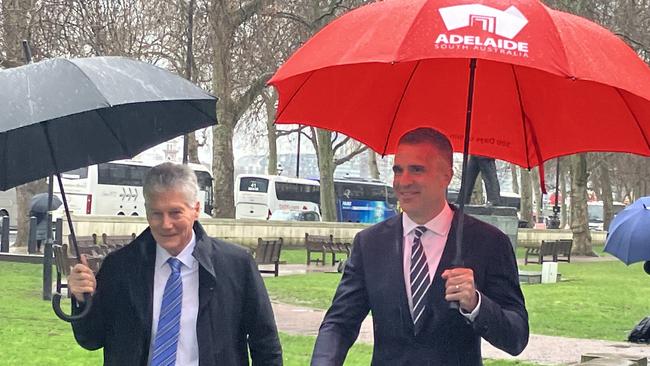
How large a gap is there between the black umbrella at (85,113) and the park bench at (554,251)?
2634 centimetres

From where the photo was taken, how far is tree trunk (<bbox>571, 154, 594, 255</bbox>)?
35844 mm

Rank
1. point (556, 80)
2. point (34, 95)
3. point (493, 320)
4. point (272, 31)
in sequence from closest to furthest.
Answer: point (493, 320) → point (34, 95) → point (556, 80) → point (272, 31)

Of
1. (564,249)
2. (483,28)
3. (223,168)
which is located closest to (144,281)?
(483,28)

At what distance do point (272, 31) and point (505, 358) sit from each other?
19.0m

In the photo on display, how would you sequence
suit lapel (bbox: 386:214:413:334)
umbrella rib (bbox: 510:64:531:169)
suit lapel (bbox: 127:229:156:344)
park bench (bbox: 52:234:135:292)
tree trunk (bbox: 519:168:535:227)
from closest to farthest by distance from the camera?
suit lapel (bbox: 386:214:413:334) → suit lapel (bbox: 127:229:156:344) → umbrella rib (bbox: 510:64:531:169) → park bench (bbox: 52:234:135:292) → tree trunk (bbox: 519:168:535:227)

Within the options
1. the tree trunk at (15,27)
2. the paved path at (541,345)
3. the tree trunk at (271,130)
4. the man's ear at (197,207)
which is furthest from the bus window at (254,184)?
the man's ear at (197,207)

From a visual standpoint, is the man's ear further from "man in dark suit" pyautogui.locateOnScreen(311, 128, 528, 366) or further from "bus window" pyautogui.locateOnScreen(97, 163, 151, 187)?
"bus window" pyautogui.locateOnScreen(97, 163, 151, 187)

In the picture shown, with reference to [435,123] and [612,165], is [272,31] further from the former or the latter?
[612,165]

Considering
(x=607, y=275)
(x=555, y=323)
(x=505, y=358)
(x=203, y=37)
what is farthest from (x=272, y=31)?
(x=505, y=358)

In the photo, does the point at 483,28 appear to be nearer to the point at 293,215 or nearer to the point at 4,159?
the point at 4,159

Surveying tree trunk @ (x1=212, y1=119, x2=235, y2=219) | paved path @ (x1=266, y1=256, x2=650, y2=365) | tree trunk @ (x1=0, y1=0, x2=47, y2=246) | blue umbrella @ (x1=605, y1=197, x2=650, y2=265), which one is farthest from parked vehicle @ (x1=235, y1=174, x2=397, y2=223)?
blue umbrella @ (x1=605, y1=197, x2=650, y2=265)

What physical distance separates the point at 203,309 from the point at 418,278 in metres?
0.77

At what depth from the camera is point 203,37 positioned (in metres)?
30.6

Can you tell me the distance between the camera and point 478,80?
15.1 feet
